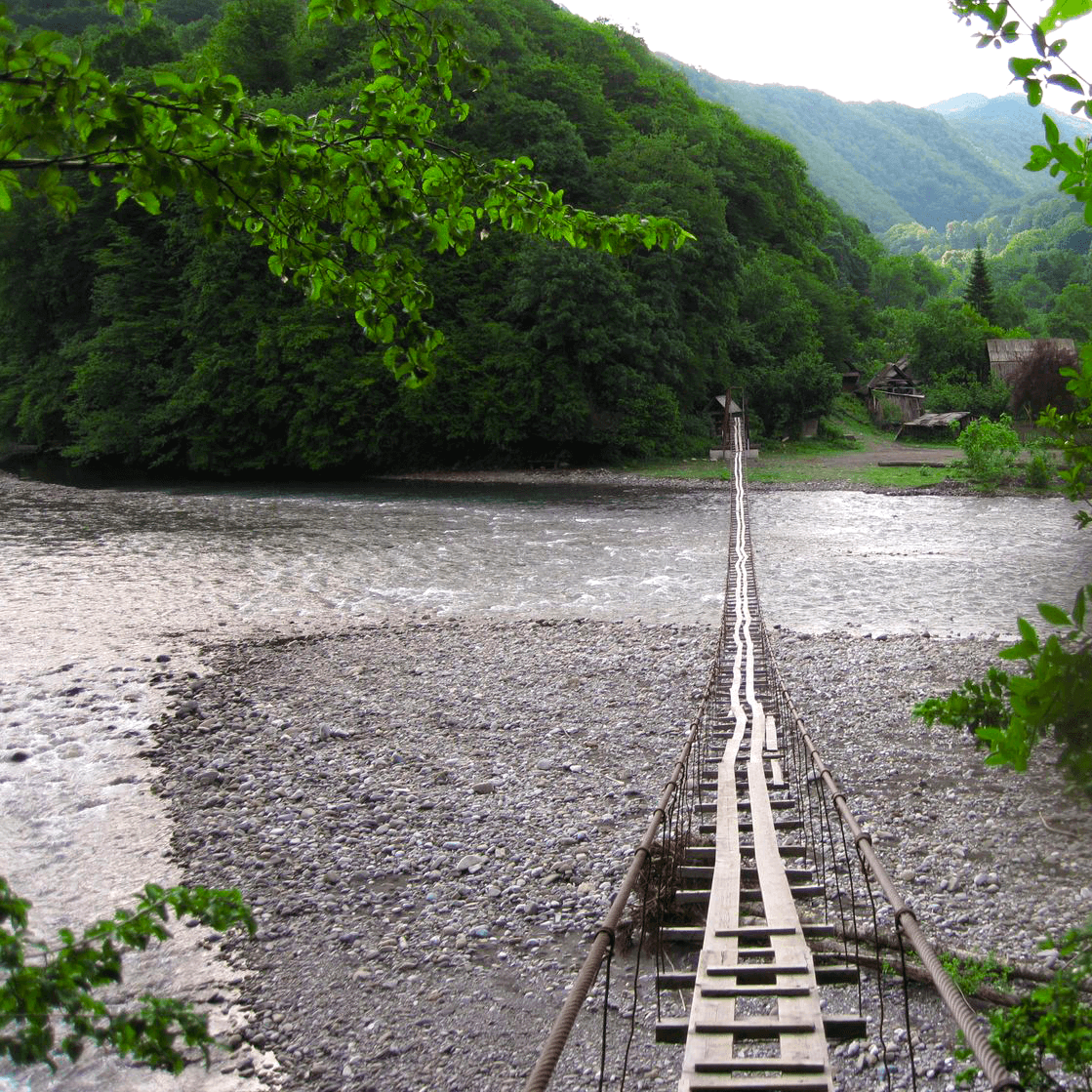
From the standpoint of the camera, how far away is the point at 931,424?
42.7 m

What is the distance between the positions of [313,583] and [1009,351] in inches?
1618

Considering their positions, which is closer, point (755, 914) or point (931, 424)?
point (755, 914)

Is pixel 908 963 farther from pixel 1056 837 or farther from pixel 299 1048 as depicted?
pixel 299 1048

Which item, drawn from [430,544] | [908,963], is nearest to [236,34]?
[430,544]

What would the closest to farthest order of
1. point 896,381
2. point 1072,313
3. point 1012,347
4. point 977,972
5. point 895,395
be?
point 977,972
point 1012,347
point 895,395
point 896,381
point 1072,313

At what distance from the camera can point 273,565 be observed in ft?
58.4

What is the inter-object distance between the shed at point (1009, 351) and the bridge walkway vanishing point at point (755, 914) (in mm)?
43009

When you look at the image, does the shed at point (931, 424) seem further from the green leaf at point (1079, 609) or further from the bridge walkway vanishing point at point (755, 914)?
the green leaf at point (1079, 609)

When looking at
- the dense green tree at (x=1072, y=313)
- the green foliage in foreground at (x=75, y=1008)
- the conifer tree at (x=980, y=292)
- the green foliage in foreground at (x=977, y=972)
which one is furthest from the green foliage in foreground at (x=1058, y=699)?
the dense green tree at (x=1072, y=313)

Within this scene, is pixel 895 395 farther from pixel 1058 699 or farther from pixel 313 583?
pixel 1058 699

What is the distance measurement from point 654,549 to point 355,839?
13211 mm

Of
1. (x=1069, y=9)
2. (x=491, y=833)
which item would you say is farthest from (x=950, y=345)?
(x=1069, y=9)

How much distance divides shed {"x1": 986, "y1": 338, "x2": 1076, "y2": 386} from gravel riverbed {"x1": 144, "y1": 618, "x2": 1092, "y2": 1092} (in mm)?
39023

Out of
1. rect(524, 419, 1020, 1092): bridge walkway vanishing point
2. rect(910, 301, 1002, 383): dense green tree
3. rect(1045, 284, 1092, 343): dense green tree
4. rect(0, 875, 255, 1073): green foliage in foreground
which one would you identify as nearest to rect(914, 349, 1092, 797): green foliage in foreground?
rect(524, 419, 1020, 1092): bridge walkway vanishing point
